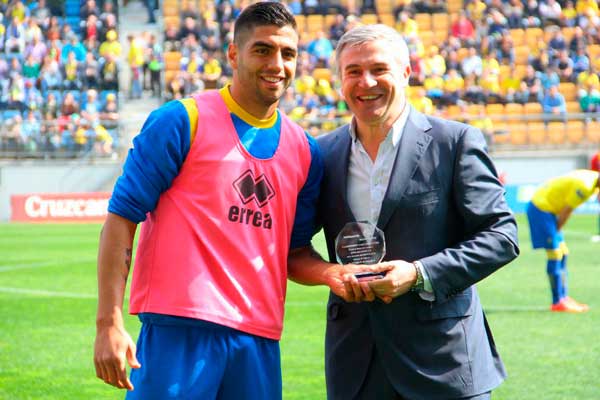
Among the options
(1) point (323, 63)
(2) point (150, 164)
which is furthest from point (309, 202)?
(1) point (323, 63)

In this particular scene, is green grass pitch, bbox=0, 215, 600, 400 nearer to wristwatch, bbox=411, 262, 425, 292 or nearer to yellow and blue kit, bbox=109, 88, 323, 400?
yellow and blue kit, bbox=109, 88, 323, 400

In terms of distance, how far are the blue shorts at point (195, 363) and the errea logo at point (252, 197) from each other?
15.8 inches

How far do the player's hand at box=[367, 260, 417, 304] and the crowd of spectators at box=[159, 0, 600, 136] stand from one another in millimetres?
23003

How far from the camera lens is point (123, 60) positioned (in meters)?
32.0

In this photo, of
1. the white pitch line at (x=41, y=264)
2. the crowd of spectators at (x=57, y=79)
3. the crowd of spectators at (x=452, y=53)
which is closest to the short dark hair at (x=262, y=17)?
the white pitch line at (x=41, y=264)

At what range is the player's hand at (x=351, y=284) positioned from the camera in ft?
11.5

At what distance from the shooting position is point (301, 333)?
31.9 feet

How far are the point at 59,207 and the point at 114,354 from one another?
23.8m

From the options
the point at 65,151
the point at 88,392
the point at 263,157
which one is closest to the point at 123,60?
the point at 65,151

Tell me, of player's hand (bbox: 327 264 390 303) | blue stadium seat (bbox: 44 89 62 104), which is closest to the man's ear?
player's hand (bbox: 327 264 390 303)

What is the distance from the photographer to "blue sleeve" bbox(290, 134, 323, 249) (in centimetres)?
394

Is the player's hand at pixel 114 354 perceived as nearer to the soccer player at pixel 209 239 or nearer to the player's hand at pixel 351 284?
the soccer player at pixel 209 239

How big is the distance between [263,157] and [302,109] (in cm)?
2413

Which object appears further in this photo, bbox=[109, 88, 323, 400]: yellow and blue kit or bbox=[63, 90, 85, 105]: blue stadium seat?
bbox=[63, 90, 85, 105]: blue stadium seat
